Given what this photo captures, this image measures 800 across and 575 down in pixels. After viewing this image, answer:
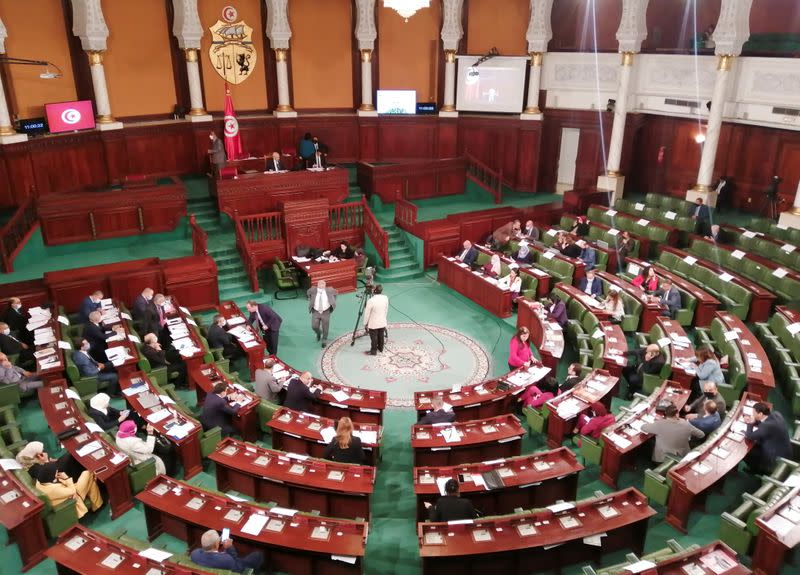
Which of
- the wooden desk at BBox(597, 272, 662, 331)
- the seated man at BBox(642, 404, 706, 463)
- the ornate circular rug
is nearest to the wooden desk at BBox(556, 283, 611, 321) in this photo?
the wooden desk at BBox(597, 272, 662, 331)

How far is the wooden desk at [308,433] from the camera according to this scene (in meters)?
8.28

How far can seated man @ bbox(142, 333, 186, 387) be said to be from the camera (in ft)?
33.9

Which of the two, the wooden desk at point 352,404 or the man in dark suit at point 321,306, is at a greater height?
the man in dark suit at point 321,306

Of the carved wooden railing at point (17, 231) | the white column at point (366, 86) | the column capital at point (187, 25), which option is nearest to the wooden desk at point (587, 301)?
the white column at point (366, 86)

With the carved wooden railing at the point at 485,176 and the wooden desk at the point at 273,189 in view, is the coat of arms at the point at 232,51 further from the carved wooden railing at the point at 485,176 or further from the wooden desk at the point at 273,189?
the carved wooden railing at the point at 485,176

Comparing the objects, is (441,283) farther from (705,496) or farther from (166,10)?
(166,10)

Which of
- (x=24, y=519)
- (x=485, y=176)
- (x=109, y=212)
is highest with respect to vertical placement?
(x=485, y=176)

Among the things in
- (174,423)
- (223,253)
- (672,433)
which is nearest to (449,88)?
(223,253)

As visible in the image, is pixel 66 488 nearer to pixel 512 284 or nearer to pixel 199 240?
pixel 199 240

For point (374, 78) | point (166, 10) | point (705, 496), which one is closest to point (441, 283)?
point (374, 78)

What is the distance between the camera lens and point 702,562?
5848 mm

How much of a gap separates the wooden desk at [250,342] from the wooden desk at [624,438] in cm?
550

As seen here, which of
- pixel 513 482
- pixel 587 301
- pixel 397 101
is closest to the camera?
pixel 513 482

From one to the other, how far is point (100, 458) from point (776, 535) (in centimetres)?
Result: 723
